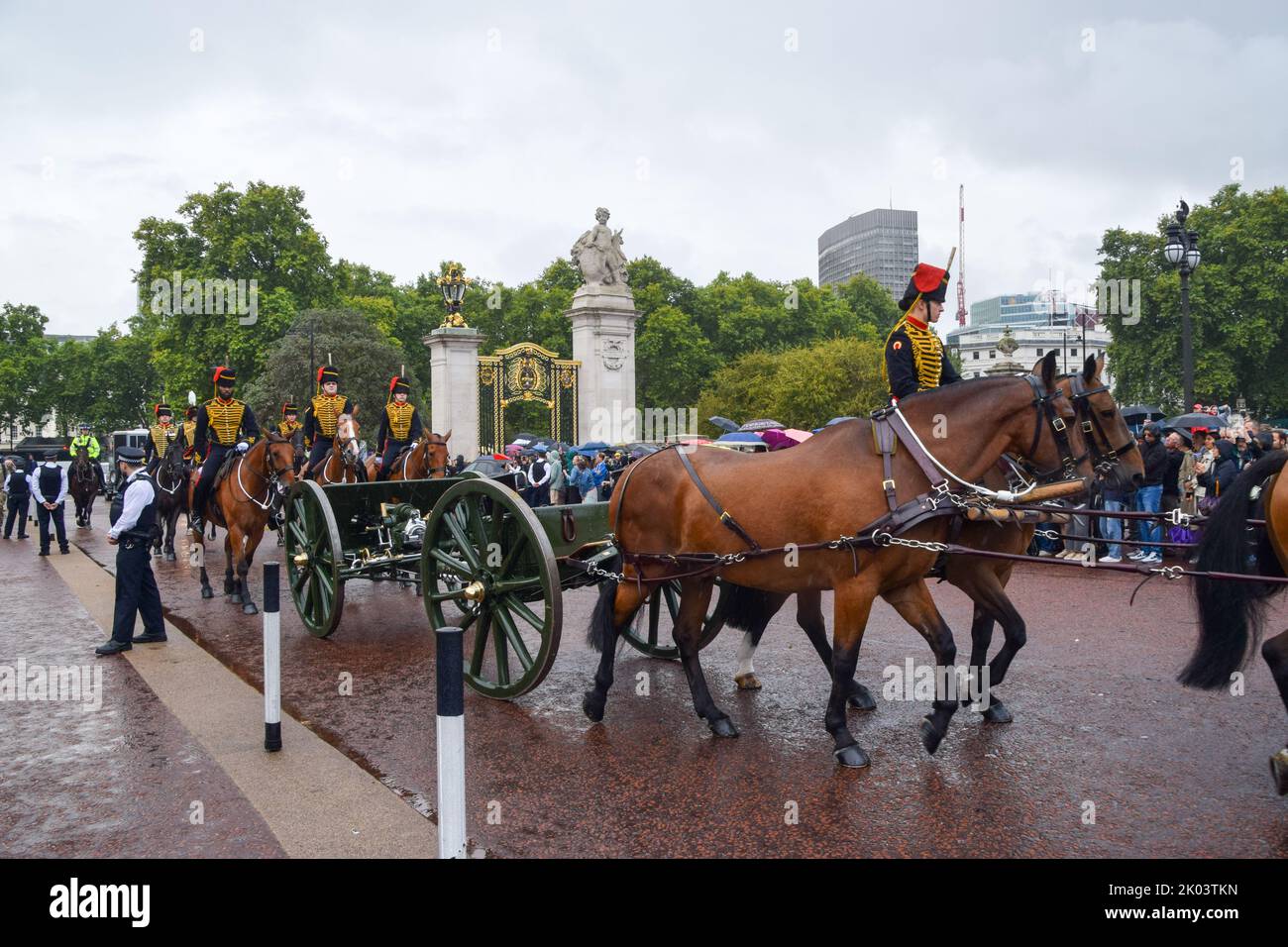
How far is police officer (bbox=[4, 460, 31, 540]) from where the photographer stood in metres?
20.9

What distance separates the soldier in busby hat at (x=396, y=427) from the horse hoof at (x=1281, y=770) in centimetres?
974

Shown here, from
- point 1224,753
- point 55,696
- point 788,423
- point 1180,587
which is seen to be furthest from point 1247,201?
point 55,696

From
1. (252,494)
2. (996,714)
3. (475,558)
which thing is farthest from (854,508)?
(252,494)

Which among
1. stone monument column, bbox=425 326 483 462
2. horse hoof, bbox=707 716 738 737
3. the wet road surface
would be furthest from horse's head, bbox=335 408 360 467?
stone monument column, bbox=425 326 483 462

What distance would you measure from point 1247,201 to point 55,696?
47.6 m

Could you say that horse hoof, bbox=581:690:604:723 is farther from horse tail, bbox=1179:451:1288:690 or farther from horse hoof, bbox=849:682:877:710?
horse tail, bbox=1179:451:1288:690

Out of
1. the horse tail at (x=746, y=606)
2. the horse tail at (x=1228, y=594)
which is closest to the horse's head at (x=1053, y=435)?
the horse tail at (x=1228, y=594)

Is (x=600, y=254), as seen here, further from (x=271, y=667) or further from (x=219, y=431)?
(x=271, y=667)

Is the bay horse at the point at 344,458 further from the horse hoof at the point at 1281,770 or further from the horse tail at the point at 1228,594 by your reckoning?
the horse hoof at the point at 1281,770

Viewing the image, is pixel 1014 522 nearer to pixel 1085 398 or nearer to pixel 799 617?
pixel 1085 398

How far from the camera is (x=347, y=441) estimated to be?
38.0 ft

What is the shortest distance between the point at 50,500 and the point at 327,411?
27.0ft

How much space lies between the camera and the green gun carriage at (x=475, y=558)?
6.26 m

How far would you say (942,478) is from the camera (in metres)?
5.26
